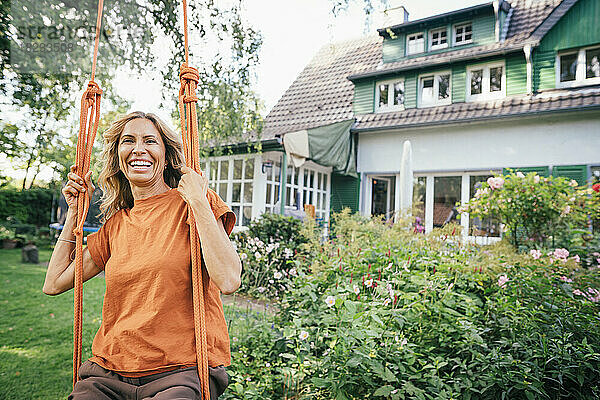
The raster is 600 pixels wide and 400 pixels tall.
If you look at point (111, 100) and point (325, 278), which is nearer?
point (325, 278)

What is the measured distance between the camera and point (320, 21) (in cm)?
382

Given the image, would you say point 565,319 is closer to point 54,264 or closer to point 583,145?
point 54,264

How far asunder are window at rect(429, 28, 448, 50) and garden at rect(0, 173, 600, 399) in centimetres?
673

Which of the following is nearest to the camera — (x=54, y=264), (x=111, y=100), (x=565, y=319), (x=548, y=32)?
(x=54, y=264)


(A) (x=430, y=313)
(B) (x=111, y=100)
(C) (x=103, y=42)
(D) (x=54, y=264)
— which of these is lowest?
(A) (x=430, y=313)

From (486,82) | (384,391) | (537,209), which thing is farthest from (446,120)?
(384,391)

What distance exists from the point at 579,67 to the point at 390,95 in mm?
3957

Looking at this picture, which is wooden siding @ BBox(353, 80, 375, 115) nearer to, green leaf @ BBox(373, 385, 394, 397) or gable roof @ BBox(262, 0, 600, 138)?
gable roof @ BBox(262, 0, 600, 138)

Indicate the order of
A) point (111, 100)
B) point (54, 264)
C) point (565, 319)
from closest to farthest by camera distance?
point (54, 264)
point (565, 319)
point (111, 100)

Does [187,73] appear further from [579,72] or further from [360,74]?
[360,74]

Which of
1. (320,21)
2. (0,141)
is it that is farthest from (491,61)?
(0,141)

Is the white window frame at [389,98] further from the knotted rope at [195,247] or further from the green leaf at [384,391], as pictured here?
the knotted rope at [195,247]

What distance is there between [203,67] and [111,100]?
1.20 metres

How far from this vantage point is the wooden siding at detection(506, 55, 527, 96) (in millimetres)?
8688
